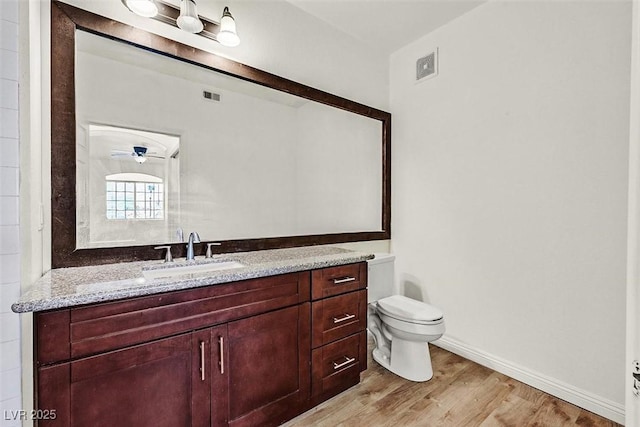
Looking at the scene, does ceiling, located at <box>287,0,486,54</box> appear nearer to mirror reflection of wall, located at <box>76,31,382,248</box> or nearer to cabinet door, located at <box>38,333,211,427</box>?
mirror reflection of wall, located at <box>76,31,382,248</box>

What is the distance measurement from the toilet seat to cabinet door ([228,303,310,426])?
2.49 feet

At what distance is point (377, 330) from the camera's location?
2408 mm

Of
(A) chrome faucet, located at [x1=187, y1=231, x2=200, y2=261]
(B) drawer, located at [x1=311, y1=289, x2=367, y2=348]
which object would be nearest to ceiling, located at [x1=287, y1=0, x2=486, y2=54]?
(A) chrome faucet, located at [x1=187, y1=231, x2=200, y2=261]

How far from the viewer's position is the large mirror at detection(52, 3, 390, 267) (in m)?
1.48

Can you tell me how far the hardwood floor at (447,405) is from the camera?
1687 millimetres

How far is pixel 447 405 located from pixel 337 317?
846 millimetres

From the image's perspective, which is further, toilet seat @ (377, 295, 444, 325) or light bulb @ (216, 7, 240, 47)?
toilet seat @ (377, 295, 444, 325)

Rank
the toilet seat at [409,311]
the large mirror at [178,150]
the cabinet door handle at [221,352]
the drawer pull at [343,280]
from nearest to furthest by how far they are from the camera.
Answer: the cabinet door handle at [221,352], the large mirror at [178,150], the drawer pull at [343,280], the toilet seat at [409,311]

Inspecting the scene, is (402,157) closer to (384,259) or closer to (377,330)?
(384,259)

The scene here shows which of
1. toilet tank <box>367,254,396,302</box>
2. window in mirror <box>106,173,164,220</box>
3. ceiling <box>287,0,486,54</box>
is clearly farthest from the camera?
toilet tank <box>367,254,396,302</box>

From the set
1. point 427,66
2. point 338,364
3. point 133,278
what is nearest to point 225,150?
point 133,278

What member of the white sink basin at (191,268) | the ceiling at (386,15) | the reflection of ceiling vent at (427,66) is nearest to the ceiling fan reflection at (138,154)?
the white sink basin at (191,268)

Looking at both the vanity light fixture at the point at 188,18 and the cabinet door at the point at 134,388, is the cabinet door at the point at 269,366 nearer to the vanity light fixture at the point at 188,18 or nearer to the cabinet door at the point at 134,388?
the cabinet door at the point at 134,388

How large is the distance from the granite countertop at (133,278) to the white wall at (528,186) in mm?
986
